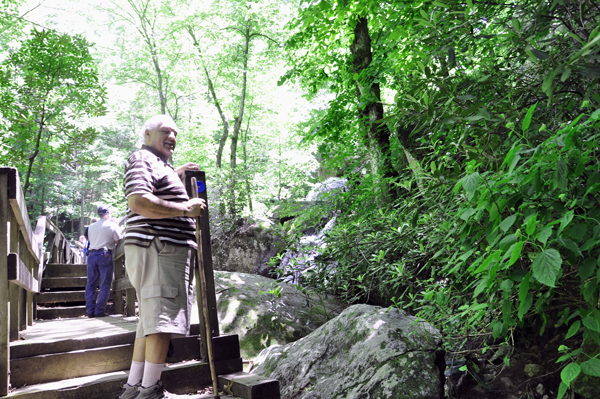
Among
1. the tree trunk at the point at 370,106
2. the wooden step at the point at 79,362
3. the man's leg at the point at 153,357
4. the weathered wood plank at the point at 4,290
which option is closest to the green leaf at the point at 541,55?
the man's leg at the point at 153,357

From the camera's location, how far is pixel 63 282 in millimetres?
7695

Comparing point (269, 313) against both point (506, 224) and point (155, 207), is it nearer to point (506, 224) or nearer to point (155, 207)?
point (155, 207)

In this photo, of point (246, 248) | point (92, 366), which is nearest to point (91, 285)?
point (92, 366)

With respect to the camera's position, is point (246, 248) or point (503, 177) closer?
point (503, 177)

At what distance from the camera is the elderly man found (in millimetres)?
2803

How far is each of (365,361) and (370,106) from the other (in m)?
4.42

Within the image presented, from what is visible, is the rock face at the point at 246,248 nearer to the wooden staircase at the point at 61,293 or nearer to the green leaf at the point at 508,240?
the wooden staircase at the point at 61,293

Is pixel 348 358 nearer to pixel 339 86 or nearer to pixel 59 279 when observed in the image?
pixel 339 86

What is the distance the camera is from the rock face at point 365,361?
2902 millimetres

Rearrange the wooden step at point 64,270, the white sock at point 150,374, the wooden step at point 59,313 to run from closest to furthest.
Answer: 1. the white sock at point 150,374
2. the wooden step at point 59,313
3. the wooden step at point 64,270

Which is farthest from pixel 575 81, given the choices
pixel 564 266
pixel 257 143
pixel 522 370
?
pixel 257 143

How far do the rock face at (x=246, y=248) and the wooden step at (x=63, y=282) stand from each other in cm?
519

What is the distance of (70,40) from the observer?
7.36 m

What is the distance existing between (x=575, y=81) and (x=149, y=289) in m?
2.91
